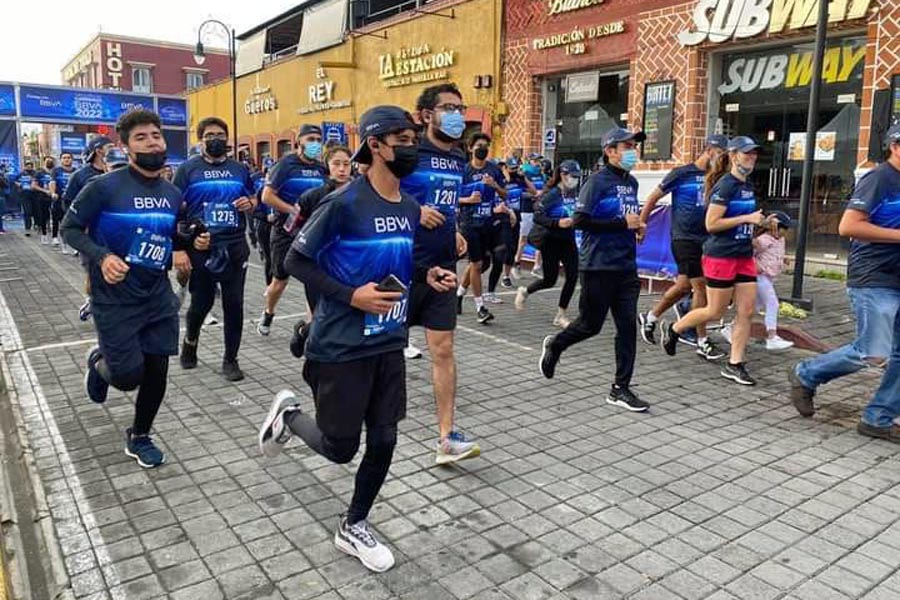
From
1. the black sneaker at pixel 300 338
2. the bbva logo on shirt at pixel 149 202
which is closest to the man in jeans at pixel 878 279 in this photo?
the black sneaker at pixel 300 338

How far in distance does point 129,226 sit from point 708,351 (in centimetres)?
519

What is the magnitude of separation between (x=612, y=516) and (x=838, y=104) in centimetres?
1054

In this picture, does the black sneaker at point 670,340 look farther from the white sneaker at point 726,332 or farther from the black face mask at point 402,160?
the black face mask at point 402,160

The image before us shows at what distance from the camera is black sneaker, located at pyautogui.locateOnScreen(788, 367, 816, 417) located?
523 cm

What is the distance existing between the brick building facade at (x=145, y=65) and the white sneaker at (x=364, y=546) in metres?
60.5

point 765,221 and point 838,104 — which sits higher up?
point 838,104

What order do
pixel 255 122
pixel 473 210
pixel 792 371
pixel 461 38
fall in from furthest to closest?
pixel 255 122 → pixel 461 38 → pixel 473 210 → pixel 792 371

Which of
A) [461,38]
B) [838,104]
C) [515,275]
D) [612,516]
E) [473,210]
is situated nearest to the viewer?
[612,516]

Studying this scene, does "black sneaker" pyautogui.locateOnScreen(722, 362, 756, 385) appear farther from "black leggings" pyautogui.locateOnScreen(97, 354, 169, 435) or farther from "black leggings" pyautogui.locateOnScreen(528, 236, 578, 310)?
"black leggings" pyautogui.locateOnScreen(97, 354, 169, 435)

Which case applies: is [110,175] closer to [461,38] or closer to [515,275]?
[515,275]

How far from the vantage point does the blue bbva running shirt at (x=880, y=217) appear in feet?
15.2

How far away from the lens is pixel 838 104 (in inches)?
464

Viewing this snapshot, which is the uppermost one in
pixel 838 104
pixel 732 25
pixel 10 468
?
pixel 732 25

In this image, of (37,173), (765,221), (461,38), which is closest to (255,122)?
(37,173)
